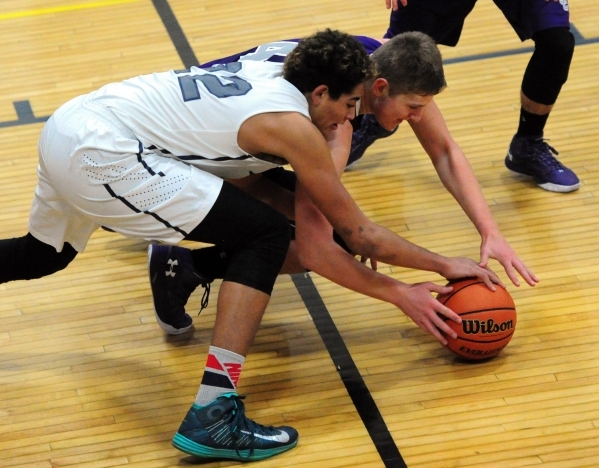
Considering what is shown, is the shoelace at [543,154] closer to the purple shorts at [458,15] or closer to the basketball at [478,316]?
the purple shorts at [458,15]

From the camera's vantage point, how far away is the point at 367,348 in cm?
344

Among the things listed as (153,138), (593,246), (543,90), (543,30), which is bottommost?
(593,246)

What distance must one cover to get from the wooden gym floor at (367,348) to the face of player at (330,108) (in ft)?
2.89

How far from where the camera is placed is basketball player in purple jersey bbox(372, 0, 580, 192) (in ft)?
13.3

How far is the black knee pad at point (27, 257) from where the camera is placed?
128 inches

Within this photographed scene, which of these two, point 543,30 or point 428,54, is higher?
point 428,54

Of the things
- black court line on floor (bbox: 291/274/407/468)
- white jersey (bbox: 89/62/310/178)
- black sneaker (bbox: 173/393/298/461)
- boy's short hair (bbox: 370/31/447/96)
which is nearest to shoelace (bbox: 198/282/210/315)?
black court line on floor (bbox: 291/274/407/468)

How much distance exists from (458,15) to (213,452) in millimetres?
2241

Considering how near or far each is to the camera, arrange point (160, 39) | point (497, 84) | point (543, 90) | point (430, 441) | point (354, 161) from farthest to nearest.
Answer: point (160, 39)
point (497, 84)
point (354, 161)
point (543, 90)
point (430, 441)

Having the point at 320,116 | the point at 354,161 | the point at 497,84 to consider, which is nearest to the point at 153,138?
the point at 320,116

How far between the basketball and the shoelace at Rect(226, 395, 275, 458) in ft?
2.30

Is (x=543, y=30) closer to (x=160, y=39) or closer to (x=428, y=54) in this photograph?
(x=428, y=54)

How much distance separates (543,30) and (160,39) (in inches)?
101

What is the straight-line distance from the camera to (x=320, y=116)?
2.97 m
